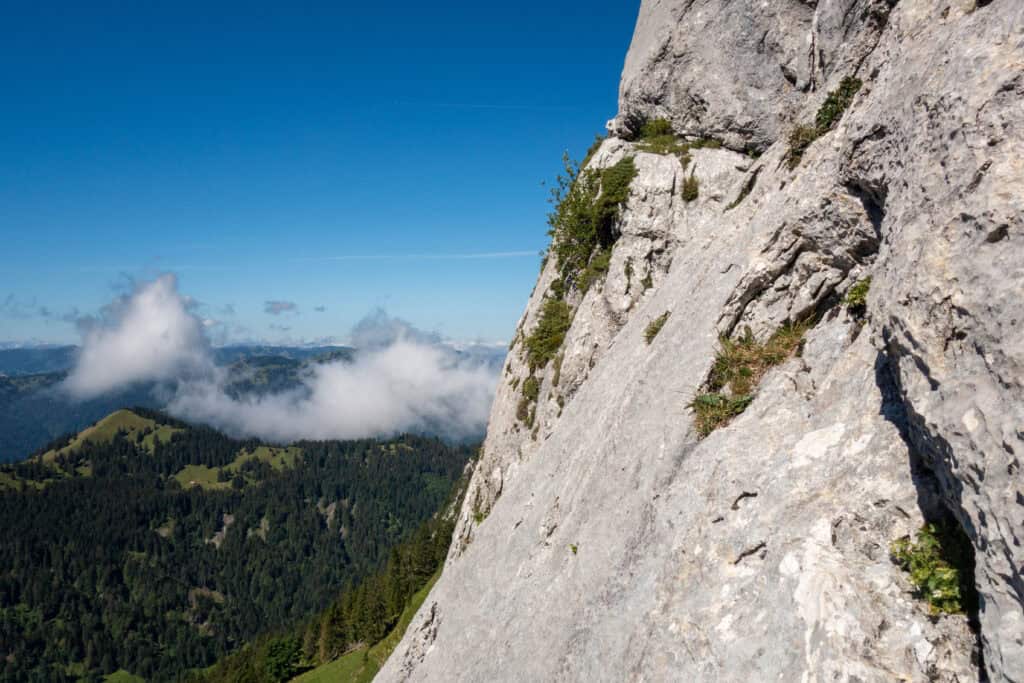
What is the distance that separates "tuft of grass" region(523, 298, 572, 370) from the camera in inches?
1128

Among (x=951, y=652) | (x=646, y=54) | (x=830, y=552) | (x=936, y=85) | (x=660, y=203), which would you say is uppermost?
(x=646, y=54)

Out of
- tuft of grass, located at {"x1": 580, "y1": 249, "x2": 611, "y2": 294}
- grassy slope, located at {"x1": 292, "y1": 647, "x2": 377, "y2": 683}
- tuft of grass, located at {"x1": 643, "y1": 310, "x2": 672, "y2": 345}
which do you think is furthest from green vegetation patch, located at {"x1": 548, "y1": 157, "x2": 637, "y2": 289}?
grassy slope, located at {"x1": 292, "y1": 647, "x2": 377, "y2": 683}

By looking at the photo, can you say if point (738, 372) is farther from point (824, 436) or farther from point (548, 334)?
point (548, 334)

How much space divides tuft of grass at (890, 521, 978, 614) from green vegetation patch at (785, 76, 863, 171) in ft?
35.0

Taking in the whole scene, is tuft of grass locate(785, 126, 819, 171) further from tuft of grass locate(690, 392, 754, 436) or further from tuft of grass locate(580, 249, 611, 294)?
tuft of grass locate(580, 249, 611, 294)

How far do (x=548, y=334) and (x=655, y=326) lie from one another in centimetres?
1290

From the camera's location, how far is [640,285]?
25250 millimetres

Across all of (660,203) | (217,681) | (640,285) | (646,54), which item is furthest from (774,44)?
(217,681)

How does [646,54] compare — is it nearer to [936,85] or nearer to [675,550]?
[936,85]

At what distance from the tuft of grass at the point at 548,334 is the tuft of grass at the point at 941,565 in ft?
70.6

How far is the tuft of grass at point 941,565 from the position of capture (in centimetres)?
644

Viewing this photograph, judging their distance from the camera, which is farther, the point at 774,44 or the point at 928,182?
the point at 774,44

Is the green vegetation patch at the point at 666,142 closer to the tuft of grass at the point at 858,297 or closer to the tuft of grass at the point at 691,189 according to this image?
the tuft of grass at the point at 691,189

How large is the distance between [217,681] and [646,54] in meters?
157
